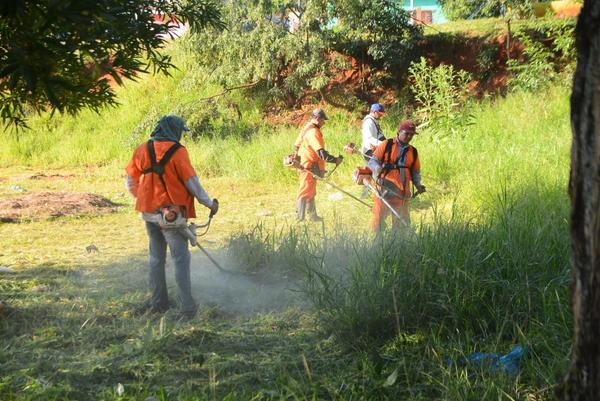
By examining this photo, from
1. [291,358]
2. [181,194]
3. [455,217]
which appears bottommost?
[291,358]

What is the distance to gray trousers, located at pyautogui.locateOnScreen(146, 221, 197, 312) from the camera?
Answer: 5465 mm

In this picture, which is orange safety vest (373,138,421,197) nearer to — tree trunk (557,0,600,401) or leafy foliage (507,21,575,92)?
tree trunk (557,0,600,401)

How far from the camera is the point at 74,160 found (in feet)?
59.6

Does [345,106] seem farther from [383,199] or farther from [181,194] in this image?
[181,194]

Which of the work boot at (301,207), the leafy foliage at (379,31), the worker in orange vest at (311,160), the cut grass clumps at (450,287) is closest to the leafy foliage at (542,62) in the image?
the leafy foliage at (379,31)

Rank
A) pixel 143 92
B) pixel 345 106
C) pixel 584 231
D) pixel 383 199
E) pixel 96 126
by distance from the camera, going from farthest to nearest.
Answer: pixel 143 92
pixel 96 126
pixel 345 106
pixel 383 199
pixel 584 231

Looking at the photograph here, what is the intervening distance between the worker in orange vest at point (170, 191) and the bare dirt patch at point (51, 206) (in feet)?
17.1

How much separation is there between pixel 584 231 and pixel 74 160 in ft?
57.3

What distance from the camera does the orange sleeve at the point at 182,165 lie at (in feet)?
17.8

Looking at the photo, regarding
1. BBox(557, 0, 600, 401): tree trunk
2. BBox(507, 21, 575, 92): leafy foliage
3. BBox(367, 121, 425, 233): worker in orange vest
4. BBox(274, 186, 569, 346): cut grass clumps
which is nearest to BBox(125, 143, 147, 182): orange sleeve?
BBox(274, 186, 569, 346): cut grass clumps

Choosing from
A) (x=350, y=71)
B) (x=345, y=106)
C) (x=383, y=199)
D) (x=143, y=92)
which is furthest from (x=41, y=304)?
(x=143, y=92)

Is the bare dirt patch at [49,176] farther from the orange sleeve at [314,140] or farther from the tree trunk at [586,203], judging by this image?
the tree trunk at [586,203]

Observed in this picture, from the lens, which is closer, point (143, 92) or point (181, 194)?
point (181, 194)

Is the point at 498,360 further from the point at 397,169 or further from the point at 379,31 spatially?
A: the point at 379,31
